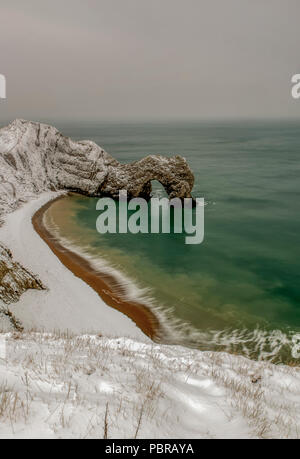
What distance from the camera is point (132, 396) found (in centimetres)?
Answer: 489

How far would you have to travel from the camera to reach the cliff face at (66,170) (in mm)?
40875

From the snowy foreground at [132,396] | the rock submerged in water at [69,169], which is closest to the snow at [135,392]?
the snowy foreground at [132,396]

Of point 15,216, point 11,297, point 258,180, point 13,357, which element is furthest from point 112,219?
Answer: point 258,180

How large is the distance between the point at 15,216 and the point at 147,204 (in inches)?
702

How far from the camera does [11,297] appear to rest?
51.0 feet

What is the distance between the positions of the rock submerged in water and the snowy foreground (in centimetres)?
3424

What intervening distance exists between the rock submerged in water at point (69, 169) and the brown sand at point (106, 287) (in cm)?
1569

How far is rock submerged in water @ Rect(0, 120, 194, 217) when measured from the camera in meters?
41.1

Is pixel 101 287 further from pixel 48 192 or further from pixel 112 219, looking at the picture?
pixel 48 192

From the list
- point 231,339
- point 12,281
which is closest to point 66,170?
point 12,281

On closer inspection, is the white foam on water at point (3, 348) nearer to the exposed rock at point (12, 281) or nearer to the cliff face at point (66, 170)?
the exposed rock at point (12, 281)

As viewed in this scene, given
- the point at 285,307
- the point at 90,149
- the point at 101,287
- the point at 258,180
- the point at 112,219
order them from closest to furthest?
the point at 285,307 → the point at 101,287 → the point at 112,219 → the point at 90,149 → the point at 258,180

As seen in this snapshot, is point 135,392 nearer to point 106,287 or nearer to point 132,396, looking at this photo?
point 132,396

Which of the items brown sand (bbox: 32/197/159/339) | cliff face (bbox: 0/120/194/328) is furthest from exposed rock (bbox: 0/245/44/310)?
cliff face (bbox: 0/120/194/328)
